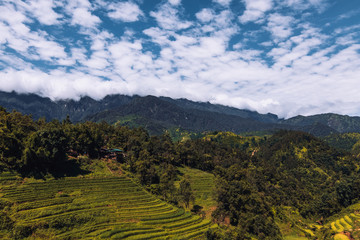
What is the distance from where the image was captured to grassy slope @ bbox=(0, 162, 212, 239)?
45312 millimetres

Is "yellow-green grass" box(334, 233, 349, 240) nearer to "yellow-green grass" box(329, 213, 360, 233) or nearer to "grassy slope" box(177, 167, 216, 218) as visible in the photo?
"yellow-green grass" box(329, 213, 360, 233)

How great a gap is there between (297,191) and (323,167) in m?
69.1

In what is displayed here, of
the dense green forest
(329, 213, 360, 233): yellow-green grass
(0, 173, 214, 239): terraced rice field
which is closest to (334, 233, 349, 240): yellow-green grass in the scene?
the dense green forest

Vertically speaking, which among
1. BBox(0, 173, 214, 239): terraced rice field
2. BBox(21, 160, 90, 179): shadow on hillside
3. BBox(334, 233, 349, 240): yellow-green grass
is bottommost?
BBox(334, 233, 349, 240): yellow-green grass

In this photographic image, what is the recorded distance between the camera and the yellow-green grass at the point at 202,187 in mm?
85875

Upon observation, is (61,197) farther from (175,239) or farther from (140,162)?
(140,162)

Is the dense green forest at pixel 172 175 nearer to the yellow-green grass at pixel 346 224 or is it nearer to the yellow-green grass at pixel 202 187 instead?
the yellow-green grass at pixel 346 224

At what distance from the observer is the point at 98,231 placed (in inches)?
1871

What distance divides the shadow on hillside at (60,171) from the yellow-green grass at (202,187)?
4736 centimetres

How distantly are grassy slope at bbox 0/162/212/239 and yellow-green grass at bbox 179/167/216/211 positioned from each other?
780 inches

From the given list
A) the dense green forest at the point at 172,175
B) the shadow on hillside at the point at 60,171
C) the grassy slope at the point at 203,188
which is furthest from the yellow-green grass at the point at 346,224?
the shadow on hillside at the point at 60,171

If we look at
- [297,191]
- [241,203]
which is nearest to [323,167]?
[297,191]

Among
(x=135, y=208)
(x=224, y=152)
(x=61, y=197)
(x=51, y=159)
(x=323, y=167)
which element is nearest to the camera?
(x=61, y=197)

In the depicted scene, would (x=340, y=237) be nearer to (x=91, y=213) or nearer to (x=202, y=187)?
(x=202, y=187)
